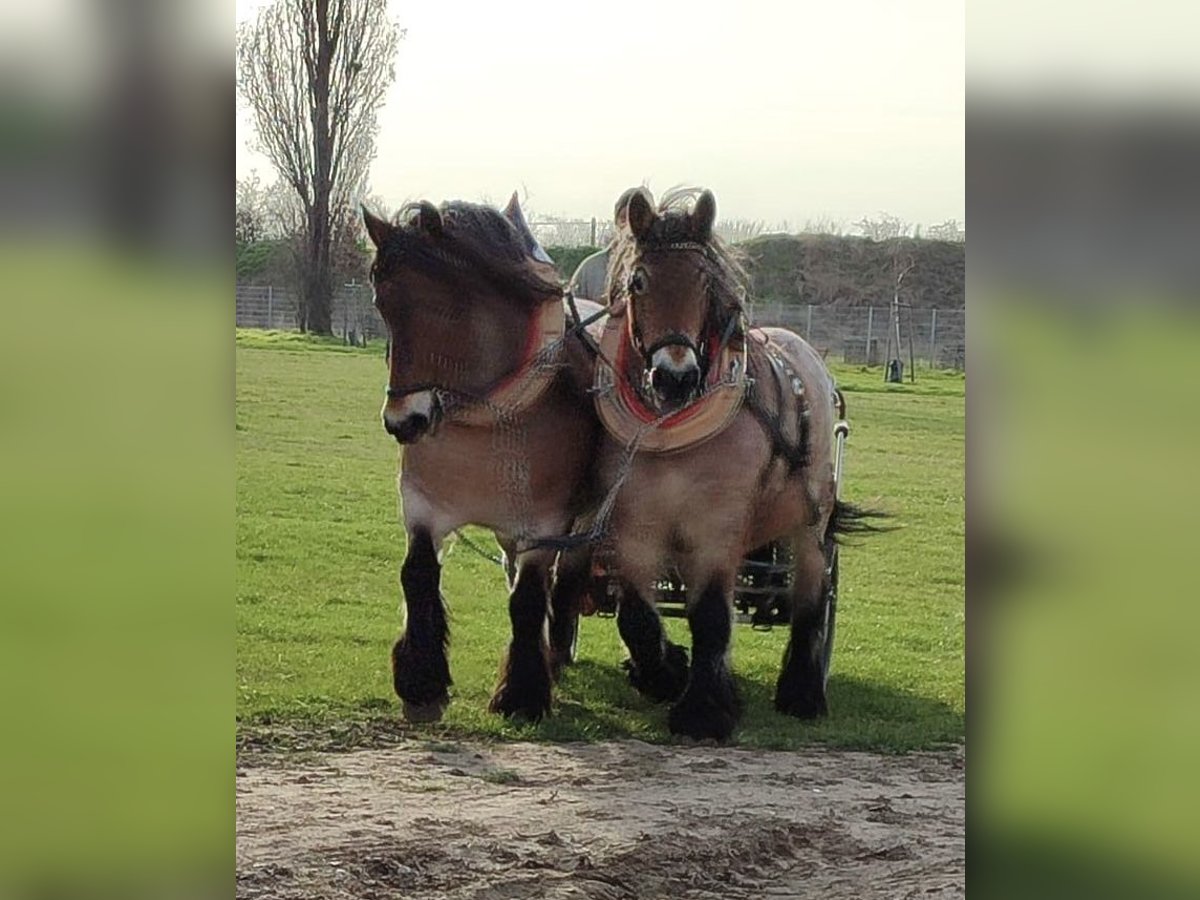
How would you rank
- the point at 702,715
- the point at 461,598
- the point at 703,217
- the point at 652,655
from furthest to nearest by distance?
the point at 461,598, the point at 652,655, the point at 702,715, the point at 703,217

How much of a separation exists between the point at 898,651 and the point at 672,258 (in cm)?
116

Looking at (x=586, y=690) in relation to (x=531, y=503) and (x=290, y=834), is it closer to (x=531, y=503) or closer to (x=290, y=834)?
(x=531, y=503)

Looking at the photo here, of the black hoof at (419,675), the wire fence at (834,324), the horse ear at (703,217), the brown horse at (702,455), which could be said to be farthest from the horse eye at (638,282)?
the black hoof at (419,675)

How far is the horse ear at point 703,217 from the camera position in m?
3.09

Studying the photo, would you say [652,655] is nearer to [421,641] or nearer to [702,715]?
[702,715]

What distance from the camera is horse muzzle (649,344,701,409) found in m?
3.03

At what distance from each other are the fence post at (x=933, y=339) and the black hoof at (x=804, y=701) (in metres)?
0.97

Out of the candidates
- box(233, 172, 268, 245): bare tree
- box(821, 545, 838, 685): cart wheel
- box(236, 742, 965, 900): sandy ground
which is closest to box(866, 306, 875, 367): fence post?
box(821, 545, 838, 685): cart wheel

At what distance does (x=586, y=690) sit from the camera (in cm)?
363

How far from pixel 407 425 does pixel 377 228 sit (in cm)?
44

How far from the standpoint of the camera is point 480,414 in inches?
131
